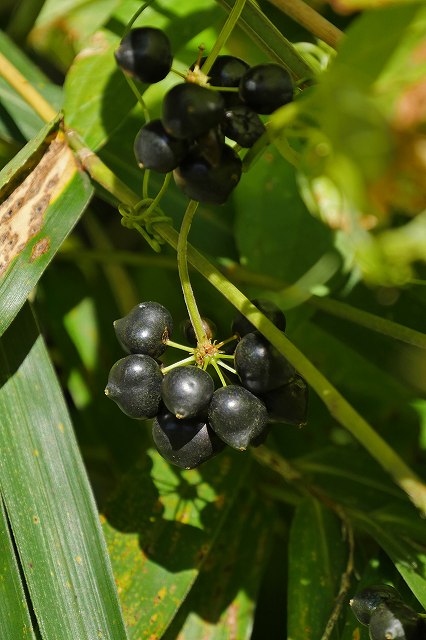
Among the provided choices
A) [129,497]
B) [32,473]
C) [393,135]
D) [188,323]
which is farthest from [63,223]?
[393,135]

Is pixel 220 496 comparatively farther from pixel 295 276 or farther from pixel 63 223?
pixel 63 223

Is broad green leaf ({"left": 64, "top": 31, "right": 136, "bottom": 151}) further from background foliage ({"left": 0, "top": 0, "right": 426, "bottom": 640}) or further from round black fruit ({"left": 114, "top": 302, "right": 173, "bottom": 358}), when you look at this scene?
round black fruit ({"left": 114, "top": 302, "right": 173, "bottom": 358})

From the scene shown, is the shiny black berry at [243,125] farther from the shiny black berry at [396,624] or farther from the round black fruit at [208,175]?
the shiny black berry at [396,624]

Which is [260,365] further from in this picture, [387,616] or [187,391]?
[387,616]

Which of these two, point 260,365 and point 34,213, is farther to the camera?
point 34,213

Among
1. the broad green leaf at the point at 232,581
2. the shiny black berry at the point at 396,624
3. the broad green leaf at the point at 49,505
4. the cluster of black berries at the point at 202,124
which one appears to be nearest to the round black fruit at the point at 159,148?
the cluster of black berries at the point at 202,124

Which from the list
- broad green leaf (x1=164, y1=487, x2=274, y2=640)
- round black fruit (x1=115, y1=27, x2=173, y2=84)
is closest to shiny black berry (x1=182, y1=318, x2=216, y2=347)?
round black fruit (x1=115, y1=27, x2=173, y2=84)

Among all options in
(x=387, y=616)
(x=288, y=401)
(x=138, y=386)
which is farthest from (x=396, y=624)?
(x=138, y=386)
